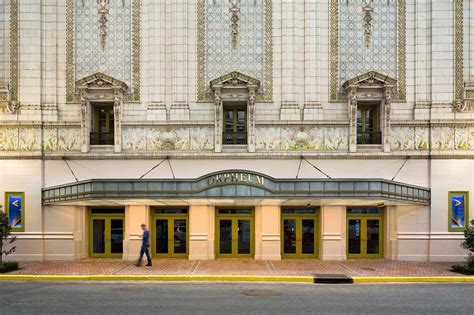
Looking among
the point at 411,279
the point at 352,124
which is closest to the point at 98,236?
the point at 352,124

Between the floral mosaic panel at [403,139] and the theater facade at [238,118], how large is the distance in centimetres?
7

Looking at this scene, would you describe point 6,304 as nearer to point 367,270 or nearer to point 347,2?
point 367,270

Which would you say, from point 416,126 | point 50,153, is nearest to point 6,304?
point 50,153

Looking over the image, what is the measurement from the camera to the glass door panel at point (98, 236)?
2047 centimetres

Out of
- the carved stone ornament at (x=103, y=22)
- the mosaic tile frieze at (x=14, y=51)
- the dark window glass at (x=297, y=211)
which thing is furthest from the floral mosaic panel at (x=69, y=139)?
the dark window glass at (x=297, y=211)

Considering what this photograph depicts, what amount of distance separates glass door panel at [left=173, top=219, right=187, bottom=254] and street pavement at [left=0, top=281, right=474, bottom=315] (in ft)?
16.5

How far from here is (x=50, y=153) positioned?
20031mm

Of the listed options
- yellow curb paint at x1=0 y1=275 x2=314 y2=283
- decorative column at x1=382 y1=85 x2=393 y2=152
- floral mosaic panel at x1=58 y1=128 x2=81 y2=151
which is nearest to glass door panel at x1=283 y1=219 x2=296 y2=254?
yellow curb paint at x1=0 y1=275 x2=314 y2=283

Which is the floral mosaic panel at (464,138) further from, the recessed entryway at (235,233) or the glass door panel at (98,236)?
the glass door panel at (98,236)

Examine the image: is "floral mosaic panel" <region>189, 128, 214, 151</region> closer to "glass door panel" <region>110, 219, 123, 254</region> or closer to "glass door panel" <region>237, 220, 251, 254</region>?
"glass door panel" <region>237, 220, 251, 254</region>

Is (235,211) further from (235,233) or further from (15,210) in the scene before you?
(15,210)

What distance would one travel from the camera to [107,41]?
20547 mm

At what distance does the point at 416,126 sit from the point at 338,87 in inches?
160

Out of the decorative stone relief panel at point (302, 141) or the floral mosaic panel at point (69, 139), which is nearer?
the decorative stone relief panel at point (302, 141)
